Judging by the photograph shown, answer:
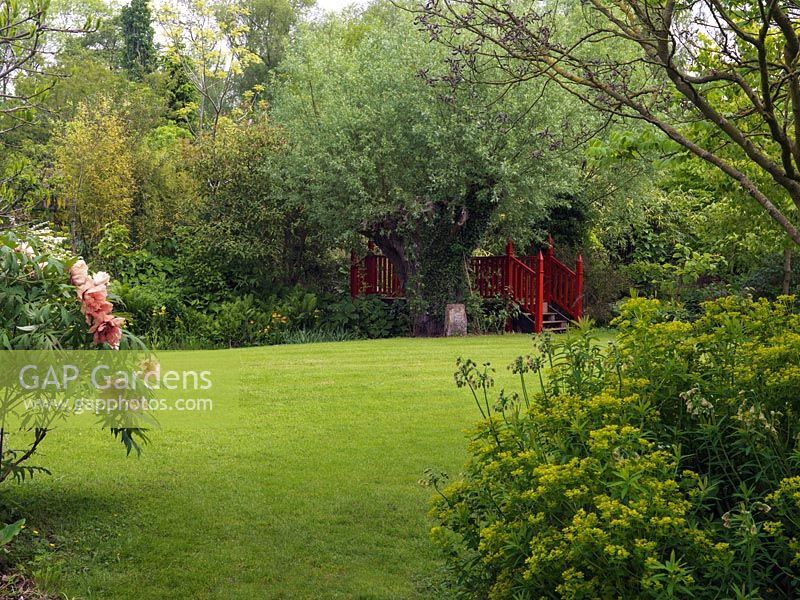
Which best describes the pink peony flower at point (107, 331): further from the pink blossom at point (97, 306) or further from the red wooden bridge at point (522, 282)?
the red wooden bridge at point (522, 282)

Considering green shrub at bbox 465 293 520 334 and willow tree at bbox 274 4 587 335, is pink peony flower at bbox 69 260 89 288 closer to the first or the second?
willow tree at bbox 274 4 587 335

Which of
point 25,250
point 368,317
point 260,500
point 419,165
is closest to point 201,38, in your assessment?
point 368,317

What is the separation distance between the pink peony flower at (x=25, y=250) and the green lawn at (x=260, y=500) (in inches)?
64.3

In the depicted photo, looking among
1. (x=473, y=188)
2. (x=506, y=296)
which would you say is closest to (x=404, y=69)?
(x=473, y=188)

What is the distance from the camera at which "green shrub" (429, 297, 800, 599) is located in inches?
114

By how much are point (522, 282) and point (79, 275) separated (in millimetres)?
14777

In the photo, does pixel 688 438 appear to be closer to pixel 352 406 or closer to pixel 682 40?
pixel 682 40

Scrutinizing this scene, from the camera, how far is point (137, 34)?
40.4m

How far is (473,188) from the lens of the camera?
16.8 metres

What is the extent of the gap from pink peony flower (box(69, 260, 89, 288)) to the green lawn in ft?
4.94

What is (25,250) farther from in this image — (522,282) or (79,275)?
(522,282)

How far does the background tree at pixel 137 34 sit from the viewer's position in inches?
1578

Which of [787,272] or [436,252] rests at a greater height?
[436,252]

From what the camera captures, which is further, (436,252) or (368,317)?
(368,317)
